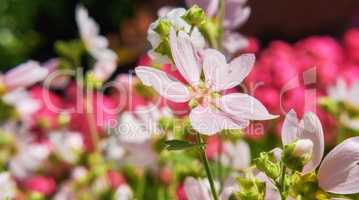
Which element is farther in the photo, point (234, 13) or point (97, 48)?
point (97, 48)

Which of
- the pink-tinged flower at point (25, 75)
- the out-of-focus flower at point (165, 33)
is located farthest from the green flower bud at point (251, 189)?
the pink-tinged flower at point (25, 75)

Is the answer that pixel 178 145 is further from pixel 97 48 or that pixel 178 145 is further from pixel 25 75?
pixel 97 48

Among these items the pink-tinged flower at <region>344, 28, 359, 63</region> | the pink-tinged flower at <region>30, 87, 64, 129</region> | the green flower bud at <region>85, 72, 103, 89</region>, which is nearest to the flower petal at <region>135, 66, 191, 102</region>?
the green flower bud at <region>85, 72, 103, 89</region>

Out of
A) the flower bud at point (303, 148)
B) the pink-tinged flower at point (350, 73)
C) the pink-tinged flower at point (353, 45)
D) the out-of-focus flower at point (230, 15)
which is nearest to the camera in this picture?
the flower bud at point (303, 148)

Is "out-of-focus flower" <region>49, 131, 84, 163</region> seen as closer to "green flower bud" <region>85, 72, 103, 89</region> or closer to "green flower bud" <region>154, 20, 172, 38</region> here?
"green flower bud" <region>85, 72, 103, 89</region>

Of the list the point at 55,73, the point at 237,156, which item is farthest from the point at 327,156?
the point at 55,73

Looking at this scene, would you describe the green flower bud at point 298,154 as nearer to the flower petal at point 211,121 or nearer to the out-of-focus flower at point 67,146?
the flower petal at point 211,121
